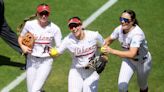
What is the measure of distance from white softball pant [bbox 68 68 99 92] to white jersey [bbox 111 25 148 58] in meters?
0.94

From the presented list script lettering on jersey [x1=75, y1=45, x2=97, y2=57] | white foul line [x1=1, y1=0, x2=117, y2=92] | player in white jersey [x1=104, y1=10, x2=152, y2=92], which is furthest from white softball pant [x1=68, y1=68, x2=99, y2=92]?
white foul line [x1=1, y1=0, x2=117, y2=92]

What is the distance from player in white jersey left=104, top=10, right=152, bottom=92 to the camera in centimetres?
998

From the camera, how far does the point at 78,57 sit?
33.0 feet

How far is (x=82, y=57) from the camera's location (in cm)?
1003

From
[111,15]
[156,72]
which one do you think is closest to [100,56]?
[156,72]

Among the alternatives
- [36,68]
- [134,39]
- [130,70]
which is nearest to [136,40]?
[134,39]

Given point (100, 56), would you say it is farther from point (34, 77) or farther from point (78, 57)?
point (34, 77)

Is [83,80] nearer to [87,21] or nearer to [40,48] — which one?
[40,48]

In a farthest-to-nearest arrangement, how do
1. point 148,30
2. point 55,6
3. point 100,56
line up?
1. point 55,6
2. point 148,30
3. point 100,56

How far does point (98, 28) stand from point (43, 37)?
174 inches

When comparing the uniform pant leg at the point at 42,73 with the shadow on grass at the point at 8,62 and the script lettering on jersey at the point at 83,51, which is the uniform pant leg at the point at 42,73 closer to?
the script lettering on jersey at the point at 83,51

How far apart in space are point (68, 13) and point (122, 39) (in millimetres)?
5363

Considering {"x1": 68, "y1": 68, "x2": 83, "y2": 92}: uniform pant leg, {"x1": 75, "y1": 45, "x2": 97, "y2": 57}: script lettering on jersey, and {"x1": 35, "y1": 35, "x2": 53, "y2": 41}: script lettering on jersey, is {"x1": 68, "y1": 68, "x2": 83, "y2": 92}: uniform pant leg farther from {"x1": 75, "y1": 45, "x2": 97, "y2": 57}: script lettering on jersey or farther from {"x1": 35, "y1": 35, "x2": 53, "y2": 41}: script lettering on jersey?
{"x1": 35, "y1": 35, "x2": 53, "y2": 41}: script lettering on jersey

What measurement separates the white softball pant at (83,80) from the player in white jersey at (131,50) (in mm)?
666
